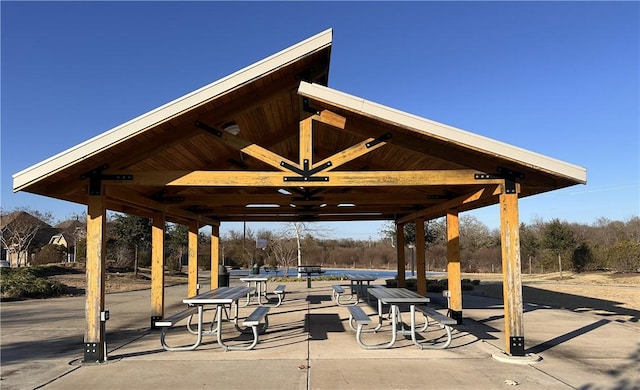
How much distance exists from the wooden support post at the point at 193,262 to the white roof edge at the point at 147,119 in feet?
19.1

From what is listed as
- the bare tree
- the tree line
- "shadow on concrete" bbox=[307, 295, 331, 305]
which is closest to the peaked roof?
"shadow on concrete" bbox=[307, 295, 331, 305]

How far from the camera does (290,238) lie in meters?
33.2

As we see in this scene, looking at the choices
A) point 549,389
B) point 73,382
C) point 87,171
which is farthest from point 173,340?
point 549,389

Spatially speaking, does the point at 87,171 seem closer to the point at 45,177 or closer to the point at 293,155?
the point at 45,177

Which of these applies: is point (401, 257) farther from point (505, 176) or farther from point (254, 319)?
point (254, 319)

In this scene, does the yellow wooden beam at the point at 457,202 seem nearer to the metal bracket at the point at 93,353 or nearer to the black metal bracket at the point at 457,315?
the black metal bracket at the point at 457,315

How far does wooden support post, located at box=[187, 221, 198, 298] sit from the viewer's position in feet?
36.3

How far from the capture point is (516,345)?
20.1 feet

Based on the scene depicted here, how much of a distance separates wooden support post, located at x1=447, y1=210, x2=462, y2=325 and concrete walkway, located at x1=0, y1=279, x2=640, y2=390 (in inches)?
15.2

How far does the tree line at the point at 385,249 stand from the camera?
25969mm

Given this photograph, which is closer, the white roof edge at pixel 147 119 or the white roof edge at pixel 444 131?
the white roof edge at pixel 147 119

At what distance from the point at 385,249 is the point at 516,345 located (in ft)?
133

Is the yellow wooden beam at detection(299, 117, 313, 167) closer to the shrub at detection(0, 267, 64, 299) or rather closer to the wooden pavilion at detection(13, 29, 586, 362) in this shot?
the wooden pavilion at detection(13, 29, 586, 362)

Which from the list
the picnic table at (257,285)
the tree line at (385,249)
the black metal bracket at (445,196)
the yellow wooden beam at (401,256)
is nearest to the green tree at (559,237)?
the tree line at (385,249)
